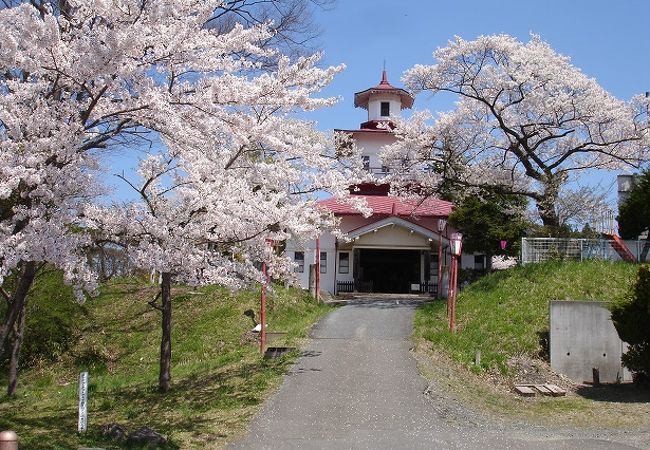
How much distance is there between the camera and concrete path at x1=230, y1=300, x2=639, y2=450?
8570 mm

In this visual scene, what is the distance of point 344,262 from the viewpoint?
2930 centimetres

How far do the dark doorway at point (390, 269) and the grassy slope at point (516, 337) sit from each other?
29.9 feet

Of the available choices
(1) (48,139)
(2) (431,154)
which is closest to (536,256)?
(2) (431,154)

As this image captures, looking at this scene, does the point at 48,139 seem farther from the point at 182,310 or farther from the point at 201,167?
the point at 182,310

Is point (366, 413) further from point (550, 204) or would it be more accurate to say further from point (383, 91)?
point (383, 91)

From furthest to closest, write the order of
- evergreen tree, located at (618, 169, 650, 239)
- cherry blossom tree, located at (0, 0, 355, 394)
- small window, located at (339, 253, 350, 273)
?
small window, located at (339, 253, 350, 273), evergreen tree, located at (618, 169, 650, 239), cherry blossom tree, located at (0, 0, 355, 394)

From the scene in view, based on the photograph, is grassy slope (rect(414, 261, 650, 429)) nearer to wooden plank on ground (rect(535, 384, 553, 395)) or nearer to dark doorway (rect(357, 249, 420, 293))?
wooden plank on ground (rect(535, 384, 553, 395))

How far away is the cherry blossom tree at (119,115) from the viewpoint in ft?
23.1

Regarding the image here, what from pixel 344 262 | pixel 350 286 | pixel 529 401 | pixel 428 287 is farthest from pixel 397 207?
pixel 529 401

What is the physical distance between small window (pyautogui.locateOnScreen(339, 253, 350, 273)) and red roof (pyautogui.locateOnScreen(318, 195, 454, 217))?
1.92 m

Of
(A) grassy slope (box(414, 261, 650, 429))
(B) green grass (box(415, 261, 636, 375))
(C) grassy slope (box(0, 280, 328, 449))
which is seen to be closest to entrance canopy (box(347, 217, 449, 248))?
(C) grassy slope (box(0, 280, 328, 449))

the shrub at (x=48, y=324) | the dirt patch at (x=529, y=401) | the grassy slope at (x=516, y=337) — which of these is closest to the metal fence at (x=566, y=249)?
the grassy slope at (x=516, y=337)

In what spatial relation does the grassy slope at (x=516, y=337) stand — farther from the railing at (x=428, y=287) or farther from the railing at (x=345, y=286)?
the railing at (x=345, y=286)

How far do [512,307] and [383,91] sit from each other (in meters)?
20.5
